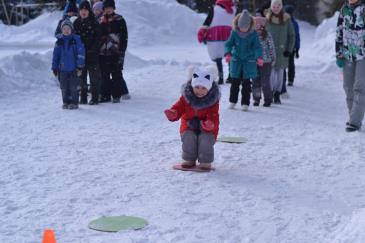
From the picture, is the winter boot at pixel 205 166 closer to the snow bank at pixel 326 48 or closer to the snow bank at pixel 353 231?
the snow bank at pixel 353 231

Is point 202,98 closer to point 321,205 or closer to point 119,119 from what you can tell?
point 321,205

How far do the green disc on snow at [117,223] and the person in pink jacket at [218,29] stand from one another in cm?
881

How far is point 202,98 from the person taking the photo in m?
6.77

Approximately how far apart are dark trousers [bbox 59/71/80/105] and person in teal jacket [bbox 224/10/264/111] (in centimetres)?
251

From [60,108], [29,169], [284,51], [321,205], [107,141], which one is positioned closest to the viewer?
[321,205]

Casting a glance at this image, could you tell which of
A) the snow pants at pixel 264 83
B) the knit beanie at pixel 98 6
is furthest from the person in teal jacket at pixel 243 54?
the knit beanie at pixel 98 6

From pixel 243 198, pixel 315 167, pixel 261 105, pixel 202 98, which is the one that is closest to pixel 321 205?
pixel 243 198

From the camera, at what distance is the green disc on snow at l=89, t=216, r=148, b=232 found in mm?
4863

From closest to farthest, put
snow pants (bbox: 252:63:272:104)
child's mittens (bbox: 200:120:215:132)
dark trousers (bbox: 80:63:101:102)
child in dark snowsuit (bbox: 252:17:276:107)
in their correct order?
child's mittens (bbox: 200:120:215:132)
child in dark snowsuit (bbox: 252:17:276:107)
snow pants (bbox: 252:63:272:104)
dark trousers (bbox: 80:63:101:102)

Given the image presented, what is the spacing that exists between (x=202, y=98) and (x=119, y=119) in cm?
306

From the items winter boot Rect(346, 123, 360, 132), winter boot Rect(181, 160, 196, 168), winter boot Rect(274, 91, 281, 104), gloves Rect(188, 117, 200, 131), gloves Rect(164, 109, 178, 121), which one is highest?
gloves Rect(164, 109, 178, 121)

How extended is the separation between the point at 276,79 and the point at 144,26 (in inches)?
573

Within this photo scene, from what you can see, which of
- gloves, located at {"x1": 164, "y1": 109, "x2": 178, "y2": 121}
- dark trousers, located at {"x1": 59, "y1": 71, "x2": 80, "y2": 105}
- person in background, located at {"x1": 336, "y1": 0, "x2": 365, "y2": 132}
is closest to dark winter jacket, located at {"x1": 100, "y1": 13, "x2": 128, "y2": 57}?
dark trousers, located at {"x1": 59, "y1": 71, "x2": 80, "y2": 105}

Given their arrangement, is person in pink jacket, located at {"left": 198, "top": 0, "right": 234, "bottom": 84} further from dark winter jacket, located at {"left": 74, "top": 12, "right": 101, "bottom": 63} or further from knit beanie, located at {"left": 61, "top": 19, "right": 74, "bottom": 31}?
knit beanie, located at {"left": 61, "top": 19, "right": 74, "bottom": 31}
